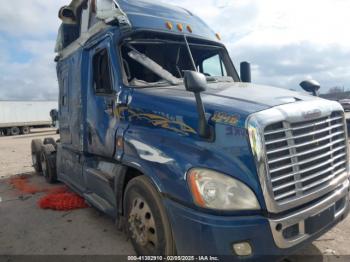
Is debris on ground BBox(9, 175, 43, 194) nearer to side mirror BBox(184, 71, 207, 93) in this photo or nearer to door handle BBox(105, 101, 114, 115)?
door handle BBox(105, 101, 114, 115)

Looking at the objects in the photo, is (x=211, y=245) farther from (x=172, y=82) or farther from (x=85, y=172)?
(x=85, y=172)

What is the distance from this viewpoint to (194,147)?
2744 millimetres

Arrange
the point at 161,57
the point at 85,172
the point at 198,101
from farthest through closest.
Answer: the point at 85,172, the point at 161,57, the point at 198,101

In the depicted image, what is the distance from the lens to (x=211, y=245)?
2506mm

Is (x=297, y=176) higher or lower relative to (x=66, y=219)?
higher

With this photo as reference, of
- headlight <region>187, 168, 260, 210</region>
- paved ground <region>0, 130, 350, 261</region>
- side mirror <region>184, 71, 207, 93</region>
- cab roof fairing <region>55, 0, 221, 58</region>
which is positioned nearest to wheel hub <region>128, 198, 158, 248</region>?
paved ground <region>0, 130, 350, 261</region>

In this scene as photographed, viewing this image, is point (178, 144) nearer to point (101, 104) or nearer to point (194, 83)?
point (194, 83)

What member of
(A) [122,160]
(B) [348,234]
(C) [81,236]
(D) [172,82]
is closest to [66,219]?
(C) [81,236]

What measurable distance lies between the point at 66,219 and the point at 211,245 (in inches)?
130

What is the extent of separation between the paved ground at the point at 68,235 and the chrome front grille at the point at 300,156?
109 cm

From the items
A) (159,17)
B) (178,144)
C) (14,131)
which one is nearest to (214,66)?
(159,17)

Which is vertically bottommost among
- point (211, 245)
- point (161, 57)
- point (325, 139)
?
point (211, 245)

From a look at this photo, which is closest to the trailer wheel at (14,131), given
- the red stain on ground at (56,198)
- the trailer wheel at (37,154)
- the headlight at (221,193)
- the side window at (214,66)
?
the trailer wheel at (37,154)

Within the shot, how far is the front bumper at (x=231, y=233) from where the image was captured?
97.3 inches
